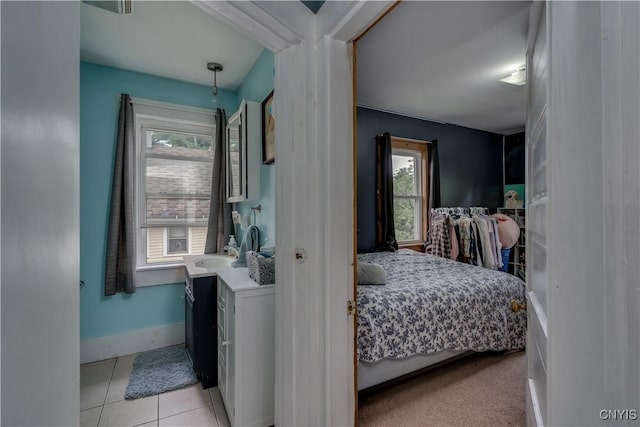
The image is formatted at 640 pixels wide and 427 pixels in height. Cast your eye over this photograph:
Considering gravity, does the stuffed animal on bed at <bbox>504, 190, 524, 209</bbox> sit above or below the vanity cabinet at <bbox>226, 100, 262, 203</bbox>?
below

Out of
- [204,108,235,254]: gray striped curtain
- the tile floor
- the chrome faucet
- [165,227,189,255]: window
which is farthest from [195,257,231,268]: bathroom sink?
the tile floor

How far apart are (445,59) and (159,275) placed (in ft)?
10.5

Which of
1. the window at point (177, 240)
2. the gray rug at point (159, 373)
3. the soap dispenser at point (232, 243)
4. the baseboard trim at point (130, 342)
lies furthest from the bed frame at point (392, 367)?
the window at point (177, 240)

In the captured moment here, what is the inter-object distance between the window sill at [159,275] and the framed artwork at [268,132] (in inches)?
59.1

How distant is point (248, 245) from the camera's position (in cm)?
221

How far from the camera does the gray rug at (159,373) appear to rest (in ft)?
6.47

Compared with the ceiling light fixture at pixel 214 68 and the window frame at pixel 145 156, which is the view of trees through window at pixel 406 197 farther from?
the window frame at pixel 145 156

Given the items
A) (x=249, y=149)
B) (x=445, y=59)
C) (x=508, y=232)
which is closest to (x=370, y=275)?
(x=249, y=149)

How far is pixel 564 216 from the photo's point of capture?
35 centimetres

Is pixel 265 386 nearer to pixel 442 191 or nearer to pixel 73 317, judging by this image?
pixel 73 317

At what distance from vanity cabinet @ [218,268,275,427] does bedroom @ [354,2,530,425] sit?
1.83 feet

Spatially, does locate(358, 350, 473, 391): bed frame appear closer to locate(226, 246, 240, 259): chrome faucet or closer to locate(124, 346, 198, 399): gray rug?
locate(124, 346, 198, 399): gray rug

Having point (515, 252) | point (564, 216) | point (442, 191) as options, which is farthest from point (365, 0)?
point (515, 252)

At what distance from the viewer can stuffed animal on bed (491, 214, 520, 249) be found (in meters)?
3.63
